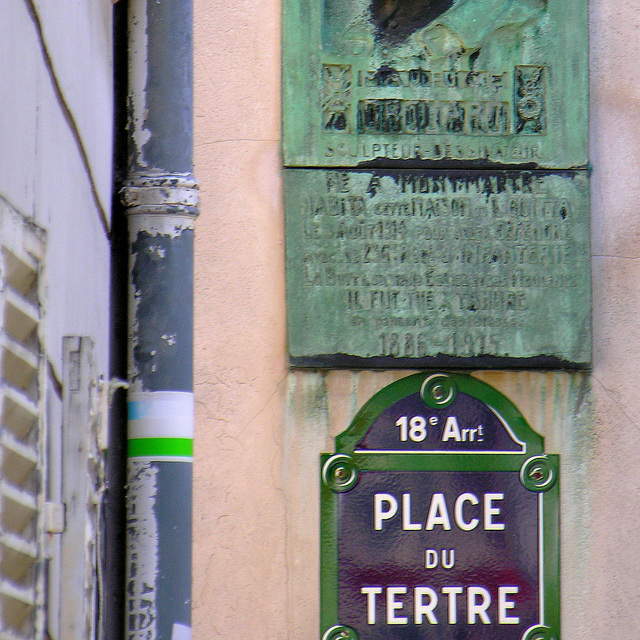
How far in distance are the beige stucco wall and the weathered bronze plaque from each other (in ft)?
0.34

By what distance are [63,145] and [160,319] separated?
1.47ft

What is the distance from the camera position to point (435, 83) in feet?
16.5

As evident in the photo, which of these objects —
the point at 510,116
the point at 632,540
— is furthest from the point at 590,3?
the point at 632,540

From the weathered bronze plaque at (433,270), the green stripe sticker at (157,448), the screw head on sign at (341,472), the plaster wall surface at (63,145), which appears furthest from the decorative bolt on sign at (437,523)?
the green stripe sticker at (157,448)

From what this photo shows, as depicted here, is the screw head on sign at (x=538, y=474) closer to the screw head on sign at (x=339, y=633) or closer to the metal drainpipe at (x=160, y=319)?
the screw head on sign at (x=339, y=633)

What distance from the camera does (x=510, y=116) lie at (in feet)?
16.5

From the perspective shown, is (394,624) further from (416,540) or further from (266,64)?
(266,64)

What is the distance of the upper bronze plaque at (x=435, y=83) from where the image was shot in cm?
499

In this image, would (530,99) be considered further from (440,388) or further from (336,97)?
(440,388)

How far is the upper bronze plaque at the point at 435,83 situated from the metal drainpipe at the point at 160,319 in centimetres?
268

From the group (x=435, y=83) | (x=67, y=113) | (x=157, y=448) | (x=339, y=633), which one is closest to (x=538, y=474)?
(x=339, y=633)

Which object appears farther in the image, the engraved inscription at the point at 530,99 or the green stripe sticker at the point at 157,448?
the engraved inscription at the point at 530,99

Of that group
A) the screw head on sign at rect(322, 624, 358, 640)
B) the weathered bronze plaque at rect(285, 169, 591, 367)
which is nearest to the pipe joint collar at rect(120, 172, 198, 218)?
the weathered bronze plaque at rect(285, 169, 591, 367)

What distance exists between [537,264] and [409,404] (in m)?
0.87
